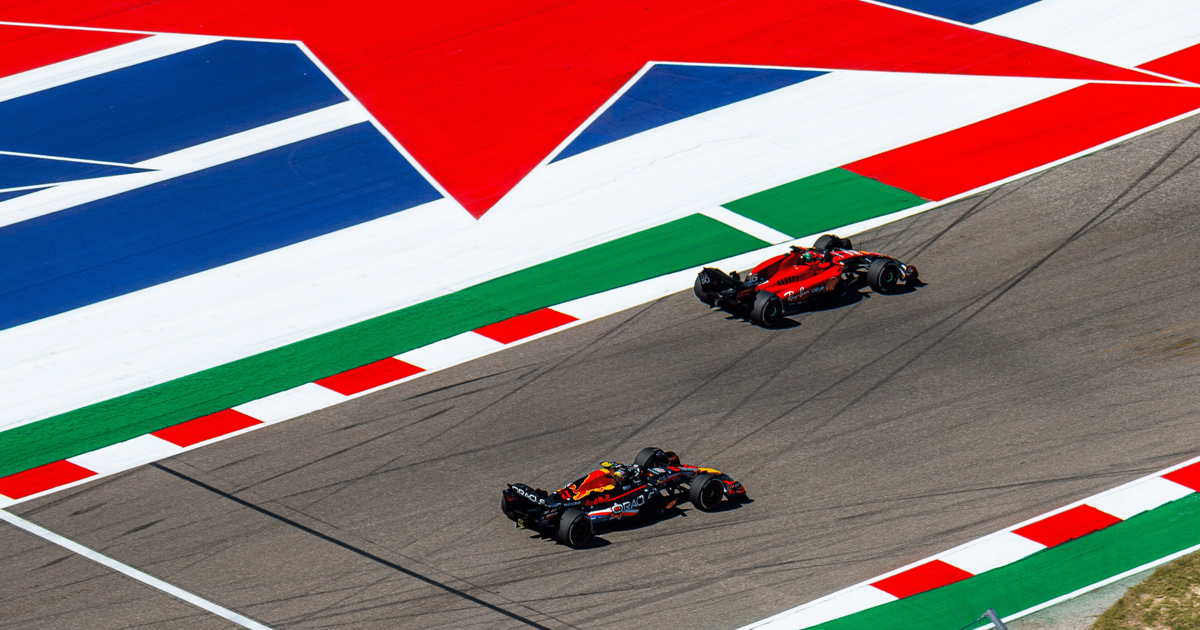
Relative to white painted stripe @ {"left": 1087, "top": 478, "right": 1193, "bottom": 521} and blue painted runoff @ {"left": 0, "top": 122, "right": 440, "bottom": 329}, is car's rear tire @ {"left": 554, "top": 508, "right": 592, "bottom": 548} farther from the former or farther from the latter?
blue painted runoff @ {"left": 0, "top": 122, "right": 440, "bottom": 329}

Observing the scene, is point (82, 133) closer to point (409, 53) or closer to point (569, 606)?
point (409, 53)

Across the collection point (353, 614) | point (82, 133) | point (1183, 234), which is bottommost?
point (353, 614)

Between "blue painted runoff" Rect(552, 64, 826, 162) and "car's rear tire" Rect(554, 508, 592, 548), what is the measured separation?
42.1ft

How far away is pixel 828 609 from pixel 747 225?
11.1 m

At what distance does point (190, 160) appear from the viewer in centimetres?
3014

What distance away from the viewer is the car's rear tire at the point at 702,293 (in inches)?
913

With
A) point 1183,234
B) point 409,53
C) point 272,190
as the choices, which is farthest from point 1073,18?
point 272,190

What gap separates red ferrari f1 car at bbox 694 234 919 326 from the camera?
2288 cm

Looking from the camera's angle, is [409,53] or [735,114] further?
[409,53]

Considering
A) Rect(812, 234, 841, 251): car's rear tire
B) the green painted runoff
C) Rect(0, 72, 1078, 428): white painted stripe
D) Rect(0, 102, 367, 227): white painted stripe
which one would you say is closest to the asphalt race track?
Rect(812, 234, 841, 251): car's rear tire

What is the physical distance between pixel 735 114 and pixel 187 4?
594 inches

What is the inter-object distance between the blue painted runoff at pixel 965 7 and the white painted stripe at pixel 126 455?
2060 centimetres

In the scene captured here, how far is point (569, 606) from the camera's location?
16641mm

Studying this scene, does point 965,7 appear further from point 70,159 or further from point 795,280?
point 70,159
